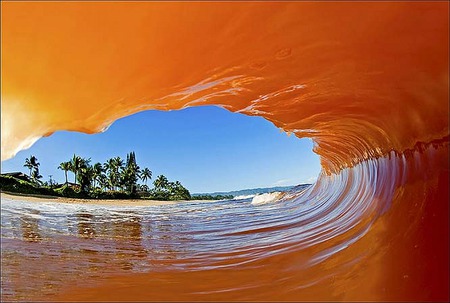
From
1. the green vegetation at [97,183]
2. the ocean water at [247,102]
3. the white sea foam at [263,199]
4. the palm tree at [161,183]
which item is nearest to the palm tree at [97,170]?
the green vegetation at [97,183]

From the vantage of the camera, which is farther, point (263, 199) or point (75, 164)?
point (263, 199)

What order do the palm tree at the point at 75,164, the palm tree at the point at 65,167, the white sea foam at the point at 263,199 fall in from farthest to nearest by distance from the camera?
1. the white sea foam at the point at 263,199
2. the palm tree at the point at 75,164
3. the palm tree at the point at 65,167

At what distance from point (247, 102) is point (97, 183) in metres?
4.68

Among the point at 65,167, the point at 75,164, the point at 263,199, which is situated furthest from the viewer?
the point at 263,199

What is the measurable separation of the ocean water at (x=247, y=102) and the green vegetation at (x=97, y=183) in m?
0.18

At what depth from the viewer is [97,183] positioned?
22.4 ft

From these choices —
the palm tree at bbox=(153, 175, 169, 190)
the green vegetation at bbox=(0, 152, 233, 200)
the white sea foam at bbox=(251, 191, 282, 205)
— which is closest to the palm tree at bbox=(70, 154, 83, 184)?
the green vegetation at bbox=(0, 152, 233, 200)

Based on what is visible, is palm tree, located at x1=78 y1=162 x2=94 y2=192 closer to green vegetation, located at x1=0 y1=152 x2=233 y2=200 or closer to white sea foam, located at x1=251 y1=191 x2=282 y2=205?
green vegetation, located at x1=0 y1=152 x2=233 y2=200

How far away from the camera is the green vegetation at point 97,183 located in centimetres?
256

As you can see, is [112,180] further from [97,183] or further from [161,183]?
[161,183]

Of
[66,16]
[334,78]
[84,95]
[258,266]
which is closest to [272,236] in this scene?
[258,266]

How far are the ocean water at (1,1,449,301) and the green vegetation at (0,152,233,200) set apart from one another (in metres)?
0.18

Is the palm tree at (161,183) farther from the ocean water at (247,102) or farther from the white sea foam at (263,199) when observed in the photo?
the ocean water at (247,102)

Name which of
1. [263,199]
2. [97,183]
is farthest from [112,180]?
[263,199]
